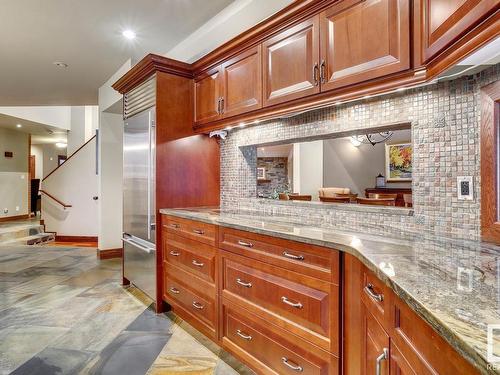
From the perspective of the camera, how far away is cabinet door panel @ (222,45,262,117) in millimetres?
2266

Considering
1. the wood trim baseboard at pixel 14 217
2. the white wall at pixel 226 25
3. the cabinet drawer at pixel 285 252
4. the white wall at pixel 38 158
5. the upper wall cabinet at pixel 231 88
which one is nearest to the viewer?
the cabinet drawer at pixel 285 252

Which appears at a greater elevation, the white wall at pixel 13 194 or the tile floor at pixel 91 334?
the white wall at pixel 13 194

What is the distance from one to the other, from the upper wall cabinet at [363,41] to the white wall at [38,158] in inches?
515

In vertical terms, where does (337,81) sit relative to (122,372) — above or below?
above

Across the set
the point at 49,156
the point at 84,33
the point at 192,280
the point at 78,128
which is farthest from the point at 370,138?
the point at 49,156

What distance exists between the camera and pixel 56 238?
258 inches

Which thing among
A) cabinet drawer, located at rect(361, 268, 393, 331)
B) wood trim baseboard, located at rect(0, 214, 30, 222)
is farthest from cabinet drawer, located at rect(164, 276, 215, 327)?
wood trim baseboard, located at rect(0, 214, 30, 222)

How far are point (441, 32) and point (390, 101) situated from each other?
568 millimetres

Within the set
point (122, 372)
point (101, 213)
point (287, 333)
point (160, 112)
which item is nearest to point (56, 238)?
point (101, 213)

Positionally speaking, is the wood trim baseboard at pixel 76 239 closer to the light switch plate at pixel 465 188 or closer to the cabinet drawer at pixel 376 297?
the cabinet drawer at pixel 376 297

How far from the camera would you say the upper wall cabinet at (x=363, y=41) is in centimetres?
148

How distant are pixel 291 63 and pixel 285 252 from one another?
1193mm

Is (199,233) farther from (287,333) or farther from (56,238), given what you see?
(56,238)

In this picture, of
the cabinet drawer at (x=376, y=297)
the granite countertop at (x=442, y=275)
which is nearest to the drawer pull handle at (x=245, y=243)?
the granite countertop at (x=442, y=275)
